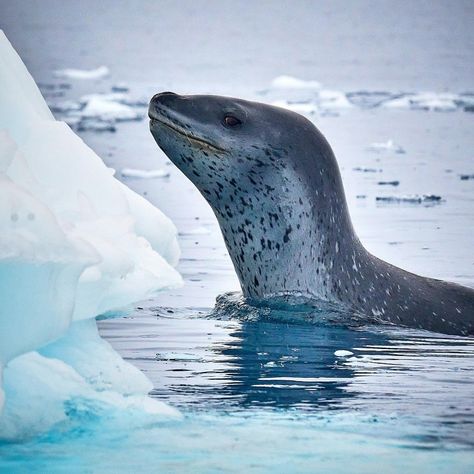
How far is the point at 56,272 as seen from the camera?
4.99 m

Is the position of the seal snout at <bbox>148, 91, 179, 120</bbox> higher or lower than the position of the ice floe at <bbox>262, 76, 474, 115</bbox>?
lower

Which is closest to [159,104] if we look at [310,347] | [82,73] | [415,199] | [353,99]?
[310,347]

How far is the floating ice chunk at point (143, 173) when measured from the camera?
15.7m

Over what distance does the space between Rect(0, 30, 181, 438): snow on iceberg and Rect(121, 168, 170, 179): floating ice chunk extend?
848 centimetres

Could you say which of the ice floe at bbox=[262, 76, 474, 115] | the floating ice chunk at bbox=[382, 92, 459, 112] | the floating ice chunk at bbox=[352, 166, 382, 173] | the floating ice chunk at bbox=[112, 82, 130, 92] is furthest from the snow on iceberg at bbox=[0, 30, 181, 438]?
the floating ice chunk at bbox=[112, 82, 130, 92]

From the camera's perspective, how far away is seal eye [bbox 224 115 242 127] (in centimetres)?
789

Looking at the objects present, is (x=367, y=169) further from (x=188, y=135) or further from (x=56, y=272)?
(x=56, y=272)

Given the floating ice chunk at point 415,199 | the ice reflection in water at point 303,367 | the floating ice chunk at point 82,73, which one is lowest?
the ice reflection in water at point 303,367

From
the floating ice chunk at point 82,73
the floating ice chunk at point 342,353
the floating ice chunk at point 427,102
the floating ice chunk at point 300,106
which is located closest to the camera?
the floating ice chunk at point 342,353

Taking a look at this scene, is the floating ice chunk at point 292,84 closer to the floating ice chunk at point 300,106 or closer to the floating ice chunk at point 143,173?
the floating ice chunk at point 300,106

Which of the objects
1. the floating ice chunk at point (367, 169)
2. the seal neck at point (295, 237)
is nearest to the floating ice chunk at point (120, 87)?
the floating ice chunk at point (367, 169)

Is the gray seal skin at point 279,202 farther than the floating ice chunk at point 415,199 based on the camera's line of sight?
No

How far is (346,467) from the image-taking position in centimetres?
471

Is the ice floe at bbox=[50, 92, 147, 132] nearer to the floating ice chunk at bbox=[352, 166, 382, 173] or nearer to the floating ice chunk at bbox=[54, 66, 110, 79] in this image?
the floating ice chunk at bbox=[352, 166, 382, 173]
